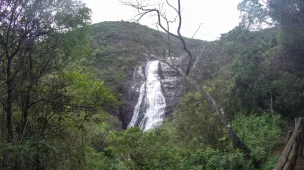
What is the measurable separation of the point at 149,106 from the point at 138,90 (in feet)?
10.4

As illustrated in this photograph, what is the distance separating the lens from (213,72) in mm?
28312

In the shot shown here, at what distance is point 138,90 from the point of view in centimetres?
2873

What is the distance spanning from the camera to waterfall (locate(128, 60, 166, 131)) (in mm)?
24123

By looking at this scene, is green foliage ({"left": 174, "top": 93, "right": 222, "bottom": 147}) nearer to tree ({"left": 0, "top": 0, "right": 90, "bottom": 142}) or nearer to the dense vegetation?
the dense vegetation

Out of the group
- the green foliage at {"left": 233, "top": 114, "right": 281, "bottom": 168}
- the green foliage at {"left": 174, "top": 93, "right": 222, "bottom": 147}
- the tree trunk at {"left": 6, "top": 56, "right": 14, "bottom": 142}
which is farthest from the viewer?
the green foliage at {"left": 174, "top": 93, "right": 222, "bottom": 147}

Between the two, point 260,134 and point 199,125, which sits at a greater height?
point 199,125

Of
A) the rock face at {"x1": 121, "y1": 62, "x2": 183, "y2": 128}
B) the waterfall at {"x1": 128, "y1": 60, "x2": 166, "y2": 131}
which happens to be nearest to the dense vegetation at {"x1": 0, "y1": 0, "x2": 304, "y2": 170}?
the waterfall at {"x1": 128, "y1": 60, "x2": 166, "y2": 131}

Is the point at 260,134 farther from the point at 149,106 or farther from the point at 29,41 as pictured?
the point at 149,106

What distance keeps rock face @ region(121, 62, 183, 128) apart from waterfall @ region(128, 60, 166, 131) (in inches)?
17.7

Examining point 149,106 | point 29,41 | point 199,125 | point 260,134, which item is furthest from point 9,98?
point 149,106

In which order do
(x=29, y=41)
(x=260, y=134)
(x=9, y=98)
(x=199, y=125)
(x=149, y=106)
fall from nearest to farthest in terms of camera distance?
(x=9, y=98), (x=29, y=41), (x=199, y=125), (x=260, y=134), (x=149, y=106)

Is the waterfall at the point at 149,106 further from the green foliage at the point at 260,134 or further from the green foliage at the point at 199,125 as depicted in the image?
the green foliage at the point at 199,125

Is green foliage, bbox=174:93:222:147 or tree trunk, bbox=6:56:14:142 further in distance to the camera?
green foliage, bbox=174:93:222:147

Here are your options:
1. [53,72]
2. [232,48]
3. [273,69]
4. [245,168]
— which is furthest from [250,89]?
[53,72]
